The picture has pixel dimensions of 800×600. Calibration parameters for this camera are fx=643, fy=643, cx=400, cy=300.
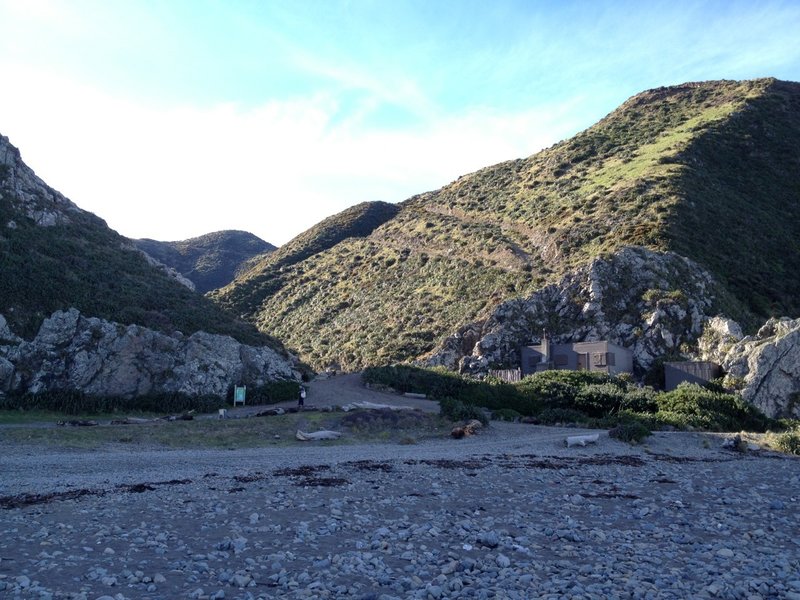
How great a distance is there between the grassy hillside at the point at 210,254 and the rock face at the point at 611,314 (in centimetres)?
7145

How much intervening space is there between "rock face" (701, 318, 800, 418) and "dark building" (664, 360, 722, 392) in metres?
0.73

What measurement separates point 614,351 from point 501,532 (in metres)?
31.8

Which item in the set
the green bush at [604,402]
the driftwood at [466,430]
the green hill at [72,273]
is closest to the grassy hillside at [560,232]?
the green hill at [72,273]

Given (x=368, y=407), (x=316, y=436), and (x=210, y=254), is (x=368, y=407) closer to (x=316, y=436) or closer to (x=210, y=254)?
(x=316, y=436)

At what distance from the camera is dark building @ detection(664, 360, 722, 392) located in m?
34.3

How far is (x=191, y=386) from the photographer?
→ 29.4 metres

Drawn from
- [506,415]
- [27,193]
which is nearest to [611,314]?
[506,415]

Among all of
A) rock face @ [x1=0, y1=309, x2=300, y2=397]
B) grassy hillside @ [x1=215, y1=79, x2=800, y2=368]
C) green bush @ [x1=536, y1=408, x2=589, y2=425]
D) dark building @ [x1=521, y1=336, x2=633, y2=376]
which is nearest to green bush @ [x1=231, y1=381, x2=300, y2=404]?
rock face @ [x1=0, y1=309, x2=300, y2=397]

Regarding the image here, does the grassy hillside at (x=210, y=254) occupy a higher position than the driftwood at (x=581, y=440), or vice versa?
the grassy hillside at (x=210, y=254)

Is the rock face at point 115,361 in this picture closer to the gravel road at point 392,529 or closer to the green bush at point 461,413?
the green bush at point 461,413

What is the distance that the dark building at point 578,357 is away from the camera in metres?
37.6

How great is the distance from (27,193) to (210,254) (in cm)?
8184

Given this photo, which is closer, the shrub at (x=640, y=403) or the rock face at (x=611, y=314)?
the shrub at (x=640, y=403)

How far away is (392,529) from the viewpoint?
8375 mm
